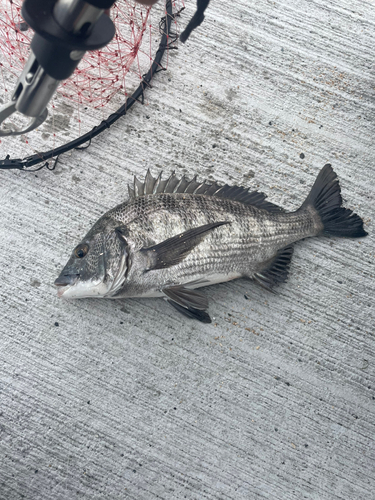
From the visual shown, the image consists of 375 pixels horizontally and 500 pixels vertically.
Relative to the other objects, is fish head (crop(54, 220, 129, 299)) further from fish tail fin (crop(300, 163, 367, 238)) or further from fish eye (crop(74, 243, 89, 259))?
fish tail fin (crop(300, 163, 367, 238))

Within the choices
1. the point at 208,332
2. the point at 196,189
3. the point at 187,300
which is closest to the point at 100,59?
the point at 196,189

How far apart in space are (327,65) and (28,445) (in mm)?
3100

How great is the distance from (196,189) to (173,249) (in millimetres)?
450

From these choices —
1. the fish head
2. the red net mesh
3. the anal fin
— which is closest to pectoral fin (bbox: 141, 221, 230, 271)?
the fish head

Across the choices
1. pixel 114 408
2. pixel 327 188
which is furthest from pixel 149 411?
pixel 327 188

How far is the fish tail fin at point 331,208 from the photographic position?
7.50ft

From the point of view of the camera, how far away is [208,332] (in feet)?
7.30

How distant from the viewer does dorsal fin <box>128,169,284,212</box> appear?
215 centimetres

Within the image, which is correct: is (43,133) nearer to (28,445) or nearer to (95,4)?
(95,4)

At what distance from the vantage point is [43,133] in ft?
7.83

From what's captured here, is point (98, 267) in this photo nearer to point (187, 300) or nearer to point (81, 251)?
point (81, 251)

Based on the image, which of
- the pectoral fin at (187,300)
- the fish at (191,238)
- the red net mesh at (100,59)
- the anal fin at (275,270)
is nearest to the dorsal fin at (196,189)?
the fish at (191,238)

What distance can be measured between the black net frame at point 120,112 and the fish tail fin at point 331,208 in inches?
50.4

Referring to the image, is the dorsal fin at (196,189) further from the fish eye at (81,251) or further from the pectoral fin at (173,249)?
the fish eye at (81,251)
